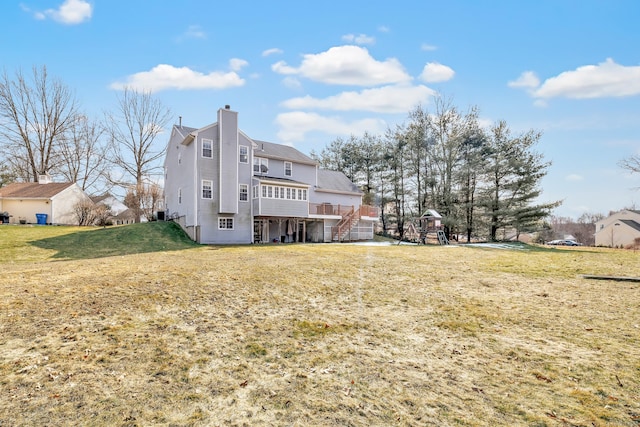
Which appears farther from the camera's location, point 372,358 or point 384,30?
point 384,30

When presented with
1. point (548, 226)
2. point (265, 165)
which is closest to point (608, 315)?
point (265, 165)

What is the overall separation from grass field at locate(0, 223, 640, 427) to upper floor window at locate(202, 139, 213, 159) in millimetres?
13909

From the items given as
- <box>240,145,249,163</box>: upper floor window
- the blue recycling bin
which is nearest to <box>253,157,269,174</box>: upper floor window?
<box>240,145,249,163</box>: upper floor window

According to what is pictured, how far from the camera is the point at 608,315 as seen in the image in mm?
6742

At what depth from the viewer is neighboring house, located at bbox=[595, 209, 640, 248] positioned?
44125mm

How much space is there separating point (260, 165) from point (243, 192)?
3118 millimetres

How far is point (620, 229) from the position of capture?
45.9m

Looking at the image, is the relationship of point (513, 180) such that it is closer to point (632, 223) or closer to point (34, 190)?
point (632, 223)

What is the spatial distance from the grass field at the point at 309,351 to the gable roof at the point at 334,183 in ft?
69.4

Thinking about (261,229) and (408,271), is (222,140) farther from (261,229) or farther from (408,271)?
(408,271)

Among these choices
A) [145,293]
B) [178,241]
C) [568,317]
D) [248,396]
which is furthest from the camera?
[178,241]

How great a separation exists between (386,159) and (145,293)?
34.6 metres

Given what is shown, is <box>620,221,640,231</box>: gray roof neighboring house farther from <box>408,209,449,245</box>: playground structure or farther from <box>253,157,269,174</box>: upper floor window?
<box>253,157,269,174</box>: upper floor window

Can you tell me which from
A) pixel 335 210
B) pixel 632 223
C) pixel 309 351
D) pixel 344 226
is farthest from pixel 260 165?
pixel 632 223
